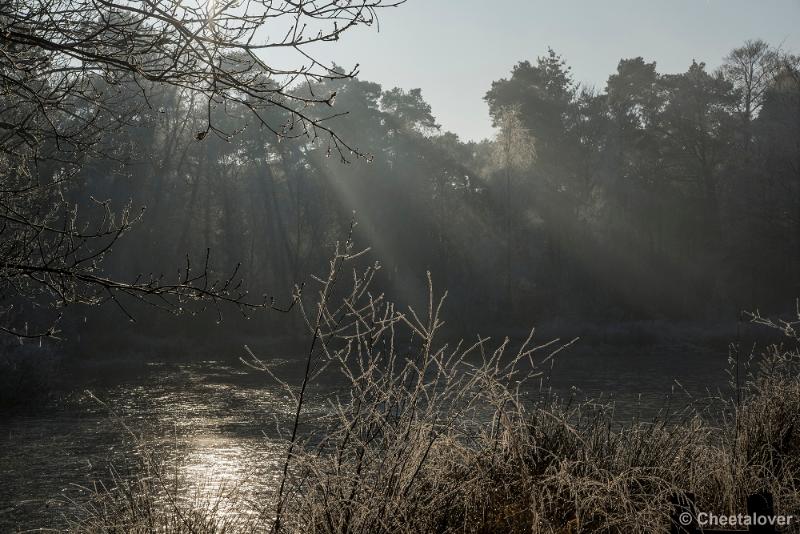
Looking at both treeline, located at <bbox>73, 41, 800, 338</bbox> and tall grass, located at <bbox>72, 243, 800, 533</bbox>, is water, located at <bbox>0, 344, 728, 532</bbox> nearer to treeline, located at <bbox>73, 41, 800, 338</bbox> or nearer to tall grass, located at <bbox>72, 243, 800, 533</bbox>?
tall grass, located at <bbox>72, 243, 800, 533</bbox>

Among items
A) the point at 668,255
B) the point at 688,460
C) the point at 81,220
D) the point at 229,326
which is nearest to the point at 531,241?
the point at 668,255

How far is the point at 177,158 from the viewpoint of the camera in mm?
30391

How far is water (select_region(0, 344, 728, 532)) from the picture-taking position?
859 cm

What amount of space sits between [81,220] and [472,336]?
554 inches

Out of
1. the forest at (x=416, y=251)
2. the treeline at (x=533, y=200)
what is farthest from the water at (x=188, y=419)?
the treeline at (x=533, y=200)

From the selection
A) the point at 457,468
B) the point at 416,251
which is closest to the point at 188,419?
the point at 457,468

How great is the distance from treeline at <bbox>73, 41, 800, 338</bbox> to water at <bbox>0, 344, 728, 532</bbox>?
29.4 feet

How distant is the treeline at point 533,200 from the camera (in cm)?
3103

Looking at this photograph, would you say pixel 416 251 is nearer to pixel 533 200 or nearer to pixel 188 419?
pixel 533 200

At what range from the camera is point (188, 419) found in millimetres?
13633

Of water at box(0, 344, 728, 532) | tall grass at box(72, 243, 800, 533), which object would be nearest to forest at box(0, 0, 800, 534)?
water at box(0, 344, 728, 532)

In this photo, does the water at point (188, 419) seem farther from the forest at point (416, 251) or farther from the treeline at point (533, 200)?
the treeline at point (533, 200)

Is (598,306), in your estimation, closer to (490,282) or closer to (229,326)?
(490,282)

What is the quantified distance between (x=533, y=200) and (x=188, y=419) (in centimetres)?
2417
